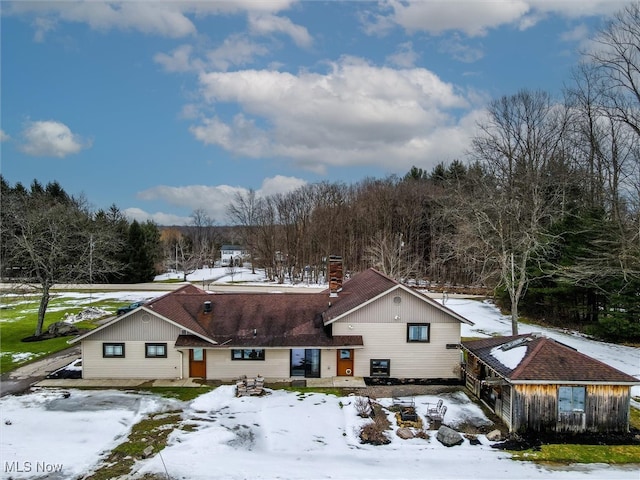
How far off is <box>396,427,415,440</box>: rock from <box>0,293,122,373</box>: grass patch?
2030cm

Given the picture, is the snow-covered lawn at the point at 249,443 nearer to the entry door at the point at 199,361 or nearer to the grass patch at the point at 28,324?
the entry door at the point at 199,361

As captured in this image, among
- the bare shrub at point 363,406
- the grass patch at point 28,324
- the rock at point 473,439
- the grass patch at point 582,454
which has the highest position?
the grass patch at point 28,324

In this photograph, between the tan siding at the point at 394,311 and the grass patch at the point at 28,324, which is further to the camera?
the grass patch at the point at 28,324

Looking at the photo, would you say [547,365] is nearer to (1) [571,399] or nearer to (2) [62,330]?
(1) [571,399]

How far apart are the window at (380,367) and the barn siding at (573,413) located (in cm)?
690

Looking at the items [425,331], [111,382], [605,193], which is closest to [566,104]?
[605,193]

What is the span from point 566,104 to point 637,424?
96.5ft

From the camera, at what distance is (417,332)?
21797 mm

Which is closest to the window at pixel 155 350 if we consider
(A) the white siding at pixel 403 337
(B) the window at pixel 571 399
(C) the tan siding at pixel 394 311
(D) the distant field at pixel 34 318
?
(D) the distant field at pixel 34 318

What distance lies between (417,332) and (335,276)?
6350mm

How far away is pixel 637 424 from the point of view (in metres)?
16.8

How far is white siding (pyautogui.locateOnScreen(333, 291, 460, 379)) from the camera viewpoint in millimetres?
21688

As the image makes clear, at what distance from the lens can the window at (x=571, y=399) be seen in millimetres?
16016

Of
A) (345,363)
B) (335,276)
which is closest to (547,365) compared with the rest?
(345,363)
